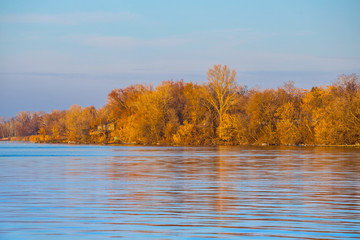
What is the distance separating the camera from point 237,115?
282 feet

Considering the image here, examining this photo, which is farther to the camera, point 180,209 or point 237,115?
point 237,115

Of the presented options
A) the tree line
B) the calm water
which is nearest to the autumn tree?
the tree line

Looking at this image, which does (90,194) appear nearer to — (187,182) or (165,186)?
(165,186)

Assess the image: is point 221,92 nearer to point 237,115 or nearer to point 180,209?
point 237,115

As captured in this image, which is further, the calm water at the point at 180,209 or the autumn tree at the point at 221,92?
the autumn tree at the point at 221,92

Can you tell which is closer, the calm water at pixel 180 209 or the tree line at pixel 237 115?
the calm water at pixel 180 209

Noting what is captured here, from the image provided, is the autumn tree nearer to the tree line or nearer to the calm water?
the tree line

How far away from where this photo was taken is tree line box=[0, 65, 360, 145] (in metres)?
69.8

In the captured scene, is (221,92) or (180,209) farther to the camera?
(221,92)

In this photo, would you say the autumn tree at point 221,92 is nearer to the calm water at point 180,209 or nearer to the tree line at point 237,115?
the tree line at point 237,115

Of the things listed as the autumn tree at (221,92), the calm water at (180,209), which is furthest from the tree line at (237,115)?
the calm water at (180,209)

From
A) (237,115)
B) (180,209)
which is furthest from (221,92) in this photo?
(180,209)

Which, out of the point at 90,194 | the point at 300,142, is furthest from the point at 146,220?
the point at 300,142

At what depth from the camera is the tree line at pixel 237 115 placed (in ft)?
Result: 229
